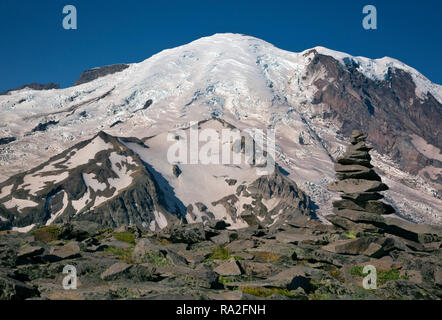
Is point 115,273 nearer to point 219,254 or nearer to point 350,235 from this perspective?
point 219,254

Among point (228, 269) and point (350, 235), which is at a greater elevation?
point (350, 235)

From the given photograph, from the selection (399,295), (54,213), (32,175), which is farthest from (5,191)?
(399,295)

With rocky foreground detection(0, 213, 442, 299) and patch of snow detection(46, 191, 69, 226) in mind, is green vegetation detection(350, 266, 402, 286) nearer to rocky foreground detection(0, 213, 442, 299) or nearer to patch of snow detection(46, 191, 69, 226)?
rocky foreground detection(0, 213, 442, 299)

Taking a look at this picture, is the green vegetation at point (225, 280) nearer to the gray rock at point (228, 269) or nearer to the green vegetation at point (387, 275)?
the gray rock at point (228, 269)

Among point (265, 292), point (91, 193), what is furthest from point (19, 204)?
point (265, 292)

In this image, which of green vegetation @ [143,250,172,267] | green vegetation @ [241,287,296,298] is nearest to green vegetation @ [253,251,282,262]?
green vegetation @ [143,250,172,267]

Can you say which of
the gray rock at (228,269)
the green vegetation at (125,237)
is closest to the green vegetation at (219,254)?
the gray rock at (228,269)
